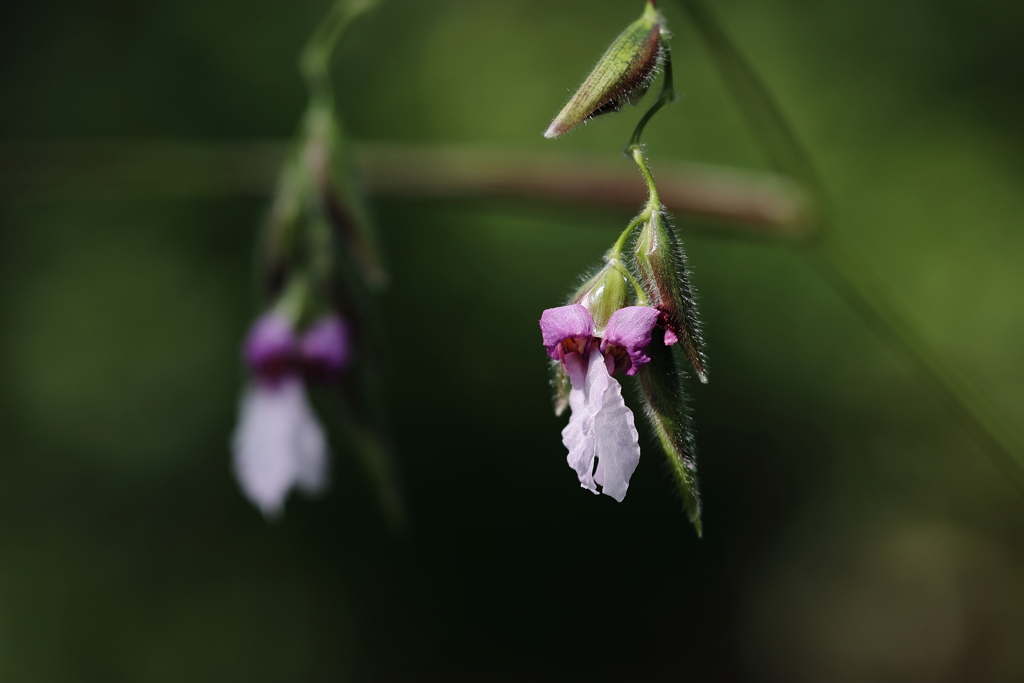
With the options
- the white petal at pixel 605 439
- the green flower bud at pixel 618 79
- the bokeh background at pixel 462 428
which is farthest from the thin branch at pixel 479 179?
the bokeh background at pixel 462 428

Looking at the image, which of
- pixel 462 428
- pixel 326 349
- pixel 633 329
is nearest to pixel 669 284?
pixel 633 329

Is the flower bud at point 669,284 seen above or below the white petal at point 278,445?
below

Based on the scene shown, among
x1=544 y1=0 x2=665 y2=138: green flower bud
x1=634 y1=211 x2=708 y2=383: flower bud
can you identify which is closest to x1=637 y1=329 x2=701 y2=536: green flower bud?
x1=634 y1=211 x2=708 y2=383: flower bud

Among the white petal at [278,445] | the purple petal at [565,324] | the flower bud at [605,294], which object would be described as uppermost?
the white petal at [278,445]

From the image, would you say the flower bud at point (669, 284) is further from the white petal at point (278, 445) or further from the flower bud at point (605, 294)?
the white petal at point (278, 445)

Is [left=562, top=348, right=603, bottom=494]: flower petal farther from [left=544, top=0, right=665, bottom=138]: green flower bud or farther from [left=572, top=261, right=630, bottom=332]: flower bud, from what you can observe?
[left=544, top=0, right=665, bottom=138]: green flower bud

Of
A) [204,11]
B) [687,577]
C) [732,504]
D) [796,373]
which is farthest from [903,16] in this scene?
[204,11]
